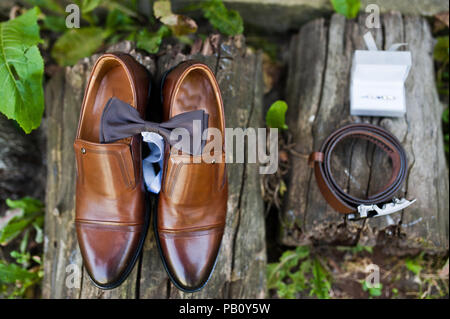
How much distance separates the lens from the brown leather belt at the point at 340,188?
1.89 m

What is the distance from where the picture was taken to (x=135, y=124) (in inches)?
62.7

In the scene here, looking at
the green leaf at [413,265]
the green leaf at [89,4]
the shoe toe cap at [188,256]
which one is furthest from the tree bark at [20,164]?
the green leaf at [413,265]

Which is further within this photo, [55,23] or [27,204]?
[55,23]

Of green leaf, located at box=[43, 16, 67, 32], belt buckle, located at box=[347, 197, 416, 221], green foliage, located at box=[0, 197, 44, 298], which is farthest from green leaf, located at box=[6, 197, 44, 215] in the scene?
belt buckle, located at box=[347, 197, 416, 221]

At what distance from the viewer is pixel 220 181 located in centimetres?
180

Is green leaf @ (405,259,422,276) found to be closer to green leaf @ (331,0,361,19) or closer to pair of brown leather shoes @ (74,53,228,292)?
pair of brown leather shoes @ (74,53,228,292)

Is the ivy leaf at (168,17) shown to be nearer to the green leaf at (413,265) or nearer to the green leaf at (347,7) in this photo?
the green leaf at (347,7)

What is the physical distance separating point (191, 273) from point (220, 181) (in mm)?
489

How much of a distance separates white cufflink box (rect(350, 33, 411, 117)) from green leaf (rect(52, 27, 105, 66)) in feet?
5.65

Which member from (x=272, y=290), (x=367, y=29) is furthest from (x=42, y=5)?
(x=272, y=290)

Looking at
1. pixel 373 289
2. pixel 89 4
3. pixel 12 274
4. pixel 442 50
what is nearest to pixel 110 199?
pixel 12 274

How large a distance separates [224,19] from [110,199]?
1.34m

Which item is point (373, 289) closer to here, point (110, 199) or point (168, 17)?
point (110, 199)

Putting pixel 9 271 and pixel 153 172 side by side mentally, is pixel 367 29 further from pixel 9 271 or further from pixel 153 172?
pixel 9 271
